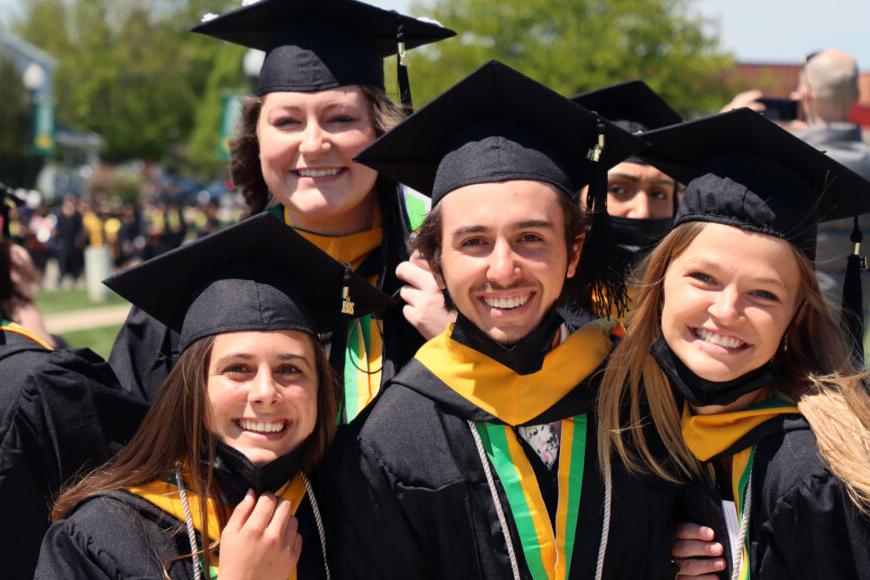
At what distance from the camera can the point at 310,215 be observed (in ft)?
11.8

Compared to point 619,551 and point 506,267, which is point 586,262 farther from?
point 619,551

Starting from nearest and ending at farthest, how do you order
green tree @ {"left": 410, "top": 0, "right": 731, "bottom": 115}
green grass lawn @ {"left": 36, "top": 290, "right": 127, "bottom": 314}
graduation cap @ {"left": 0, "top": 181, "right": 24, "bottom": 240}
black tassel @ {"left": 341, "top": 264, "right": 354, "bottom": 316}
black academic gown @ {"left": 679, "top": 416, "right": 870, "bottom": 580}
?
1. black academic gown @ {"left": 679, "top": 416, "right": 870, "bottom": 580}
2. black tassel @ {"left": 341, "top": 264, "right": 354, "bottom": 316}
3. graduation cap @ {"left": 0, "top": 181, "right": 24, "bottom": 240}
4. green grass lawn @ {"left": 36, "top": 290, "right": 127, "bottom": 314}
5. green tree @ {"left": 410, "top": 0, "right": 731, "bottom": 115}

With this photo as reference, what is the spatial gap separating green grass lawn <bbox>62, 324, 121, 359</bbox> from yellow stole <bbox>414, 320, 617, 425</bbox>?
9528mm

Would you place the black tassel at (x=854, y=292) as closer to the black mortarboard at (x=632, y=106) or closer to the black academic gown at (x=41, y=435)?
the black mortarboard at (x=632, y=106)

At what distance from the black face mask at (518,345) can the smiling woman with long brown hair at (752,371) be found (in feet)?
0.69

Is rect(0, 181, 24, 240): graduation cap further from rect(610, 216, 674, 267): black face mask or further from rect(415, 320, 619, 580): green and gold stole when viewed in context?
rect(610, 216, 674, 267): black face mask

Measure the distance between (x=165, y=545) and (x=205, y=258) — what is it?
2.58ft

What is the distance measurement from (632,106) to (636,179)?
32 centimetres

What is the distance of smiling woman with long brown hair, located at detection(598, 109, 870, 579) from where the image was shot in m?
2.70

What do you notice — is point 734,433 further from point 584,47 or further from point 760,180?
point 584,47

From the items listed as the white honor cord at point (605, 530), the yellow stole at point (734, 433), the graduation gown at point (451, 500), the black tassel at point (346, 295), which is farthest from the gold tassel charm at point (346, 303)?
the yellow stole at point (734, 433)

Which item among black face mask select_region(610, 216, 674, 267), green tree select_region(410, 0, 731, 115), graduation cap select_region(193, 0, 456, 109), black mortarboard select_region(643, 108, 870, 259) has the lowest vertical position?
black face mask select_region(610, 216, 674, 267)

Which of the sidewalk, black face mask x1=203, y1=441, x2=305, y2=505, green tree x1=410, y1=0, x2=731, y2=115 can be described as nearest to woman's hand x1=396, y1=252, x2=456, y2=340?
black face mask x1=203, y1=441, x2=305, y2=505

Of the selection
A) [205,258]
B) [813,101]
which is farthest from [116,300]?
[205,258]
